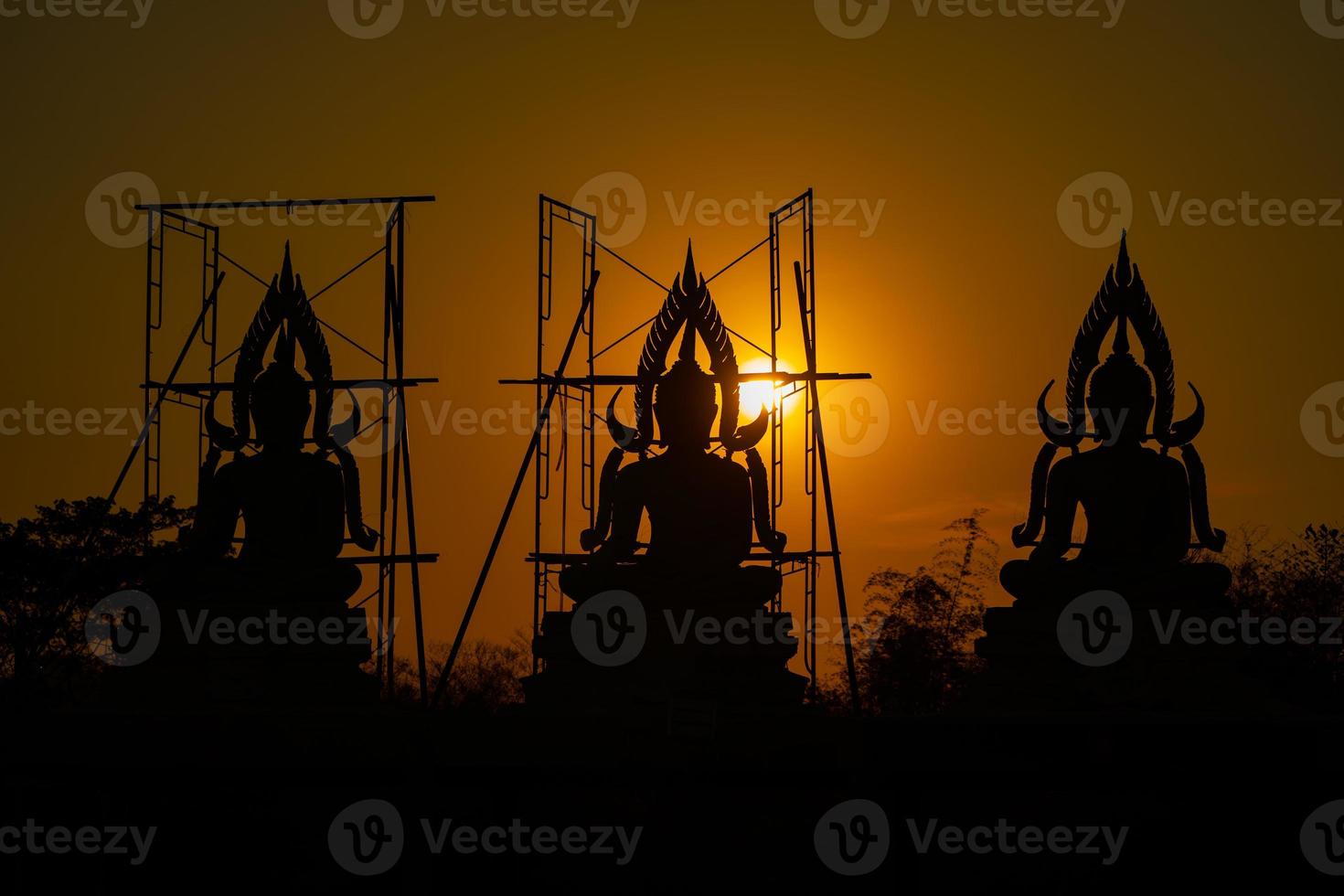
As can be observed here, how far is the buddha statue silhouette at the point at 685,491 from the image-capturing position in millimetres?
19500

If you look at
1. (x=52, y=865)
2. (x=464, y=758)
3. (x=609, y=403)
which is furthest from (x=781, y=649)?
(x=52, y=865)

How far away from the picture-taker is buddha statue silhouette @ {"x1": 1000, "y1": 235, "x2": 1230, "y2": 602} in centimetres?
1898

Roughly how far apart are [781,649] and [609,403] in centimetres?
348

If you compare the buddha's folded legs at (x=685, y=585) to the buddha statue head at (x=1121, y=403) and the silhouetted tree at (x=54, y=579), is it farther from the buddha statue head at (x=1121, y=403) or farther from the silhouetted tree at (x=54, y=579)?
the silhouetted tree at (x=54, y=579)

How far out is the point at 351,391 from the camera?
71.3 feet
